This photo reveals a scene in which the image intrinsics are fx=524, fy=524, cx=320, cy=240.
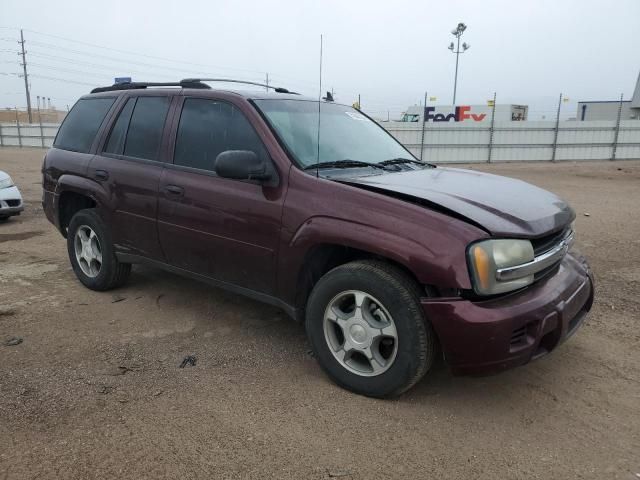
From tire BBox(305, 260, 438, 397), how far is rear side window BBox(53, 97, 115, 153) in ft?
9.45

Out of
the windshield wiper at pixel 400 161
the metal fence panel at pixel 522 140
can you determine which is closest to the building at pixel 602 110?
the metal fence panel at pixel 522 140

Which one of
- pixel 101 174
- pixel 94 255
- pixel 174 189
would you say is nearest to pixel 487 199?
pixel 174 189

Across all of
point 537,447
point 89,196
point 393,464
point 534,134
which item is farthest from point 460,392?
point 534,134

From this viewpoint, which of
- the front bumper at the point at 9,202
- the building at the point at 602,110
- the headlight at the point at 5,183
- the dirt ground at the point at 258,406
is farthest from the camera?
the building at the point at 602,110

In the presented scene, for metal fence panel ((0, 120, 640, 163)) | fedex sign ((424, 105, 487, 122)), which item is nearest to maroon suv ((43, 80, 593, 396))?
metal fence panel ((0, 120, 640, 163))

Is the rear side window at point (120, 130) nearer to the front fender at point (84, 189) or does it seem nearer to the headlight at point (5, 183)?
the front fender at point (84, 189)

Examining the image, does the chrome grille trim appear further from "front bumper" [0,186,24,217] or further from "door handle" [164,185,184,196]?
"front bumper" [0,186,24,217]

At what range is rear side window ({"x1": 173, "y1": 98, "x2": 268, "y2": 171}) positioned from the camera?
3.66m

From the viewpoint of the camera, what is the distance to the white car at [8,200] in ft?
26.2

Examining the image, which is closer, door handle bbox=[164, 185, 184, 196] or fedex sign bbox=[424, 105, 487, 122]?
door handle bbox=[164, 185, 184, 196]

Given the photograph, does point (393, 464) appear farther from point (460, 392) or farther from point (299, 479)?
point (460, 392)

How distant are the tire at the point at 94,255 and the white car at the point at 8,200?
3.80m

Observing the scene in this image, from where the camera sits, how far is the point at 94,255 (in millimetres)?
4871

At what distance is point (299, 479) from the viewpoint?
241 centimetres
